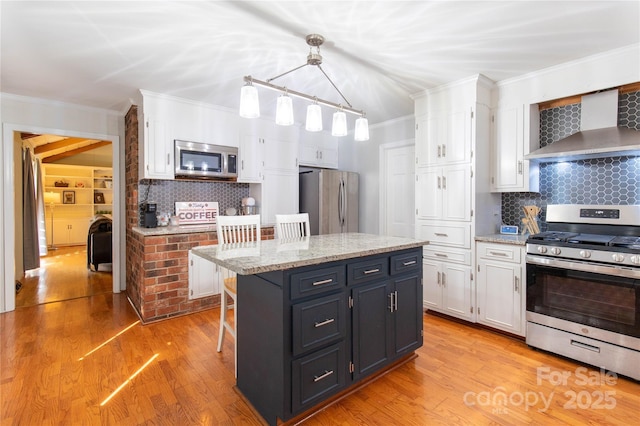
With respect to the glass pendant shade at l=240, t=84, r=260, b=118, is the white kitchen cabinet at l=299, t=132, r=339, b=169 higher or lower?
higher

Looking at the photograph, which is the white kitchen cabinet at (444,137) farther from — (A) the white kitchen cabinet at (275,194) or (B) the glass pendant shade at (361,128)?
(A) the white kitchen cabinet at (275,194)

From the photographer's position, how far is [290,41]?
224cm

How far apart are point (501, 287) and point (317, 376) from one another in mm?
1952

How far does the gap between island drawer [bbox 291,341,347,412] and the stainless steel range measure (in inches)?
68.6

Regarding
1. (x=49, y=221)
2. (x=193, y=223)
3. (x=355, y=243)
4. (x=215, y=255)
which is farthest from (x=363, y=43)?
(x=49, y=221)

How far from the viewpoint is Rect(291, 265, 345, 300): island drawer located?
5.26ft

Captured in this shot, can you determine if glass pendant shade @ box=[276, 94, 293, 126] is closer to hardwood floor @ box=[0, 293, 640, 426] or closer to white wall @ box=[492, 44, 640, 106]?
hardwood floor @ box=[0, 293, 640, 426]

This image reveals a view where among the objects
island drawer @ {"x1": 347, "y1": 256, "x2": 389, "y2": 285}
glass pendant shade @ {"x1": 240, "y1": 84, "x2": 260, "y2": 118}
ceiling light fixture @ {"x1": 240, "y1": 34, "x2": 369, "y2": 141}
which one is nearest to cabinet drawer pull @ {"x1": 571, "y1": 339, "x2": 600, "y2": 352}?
island drawer @ {"x1": 347, "y1": 256, "x2": 389, "y2": 285}

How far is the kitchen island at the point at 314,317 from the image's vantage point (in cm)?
158

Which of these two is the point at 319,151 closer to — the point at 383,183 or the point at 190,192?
the point at 383,183

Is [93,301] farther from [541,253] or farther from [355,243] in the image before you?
[541,253]

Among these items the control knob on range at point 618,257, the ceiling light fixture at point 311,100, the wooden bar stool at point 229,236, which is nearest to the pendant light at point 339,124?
the ceiling light fixture at point 311,100

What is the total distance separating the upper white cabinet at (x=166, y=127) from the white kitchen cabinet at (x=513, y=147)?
3067mm

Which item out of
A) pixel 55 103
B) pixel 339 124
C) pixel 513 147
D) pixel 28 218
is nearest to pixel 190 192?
pixel 55 103
